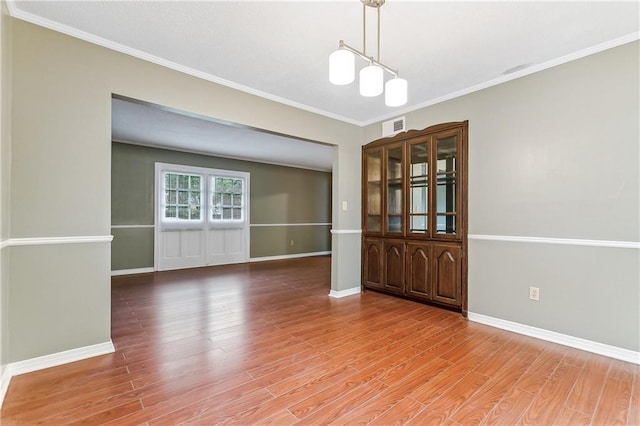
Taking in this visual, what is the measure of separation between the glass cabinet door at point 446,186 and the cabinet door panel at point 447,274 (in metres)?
0.21

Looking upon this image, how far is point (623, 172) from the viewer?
7.63 ft

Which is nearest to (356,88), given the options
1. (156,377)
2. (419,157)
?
(419,157)

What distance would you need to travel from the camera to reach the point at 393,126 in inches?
156

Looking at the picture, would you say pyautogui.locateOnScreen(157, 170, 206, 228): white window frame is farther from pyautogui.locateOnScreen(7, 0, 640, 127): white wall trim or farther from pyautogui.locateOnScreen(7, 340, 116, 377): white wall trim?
pyautogui.locateOnScreen(7, 340, 116, 377): white wall trim

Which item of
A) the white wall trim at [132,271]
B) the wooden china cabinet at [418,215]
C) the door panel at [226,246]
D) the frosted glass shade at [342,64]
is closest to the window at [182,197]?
the door panel at [226,246]

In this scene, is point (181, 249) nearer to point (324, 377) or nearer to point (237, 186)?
point (237, 186)

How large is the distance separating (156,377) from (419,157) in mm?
3341

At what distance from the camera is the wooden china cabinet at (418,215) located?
334 cm

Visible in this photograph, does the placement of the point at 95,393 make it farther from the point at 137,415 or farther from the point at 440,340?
the point at 440,340

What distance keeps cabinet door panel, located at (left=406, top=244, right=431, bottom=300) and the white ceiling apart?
1876 millimetres

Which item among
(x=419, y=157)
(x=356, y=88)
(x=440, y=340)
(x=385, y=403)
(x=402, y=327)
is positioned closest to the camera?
(x=385, y=403)

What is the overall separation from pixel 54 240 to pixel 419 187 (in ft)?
11.4

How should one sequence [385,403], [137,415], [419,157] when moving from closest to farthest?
[137,415]
[385,403]
[419,157]

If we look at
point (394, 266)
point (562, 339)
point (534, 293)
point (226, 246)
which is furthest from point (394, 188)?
point (226, 246)
